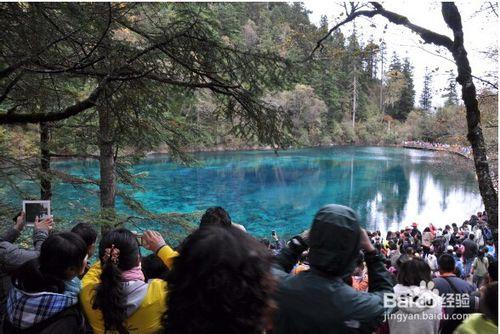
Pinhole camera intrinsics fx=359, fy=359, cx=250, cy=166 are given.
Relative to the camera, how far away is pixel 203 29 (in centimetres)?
279

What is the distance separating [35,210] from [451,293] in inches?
113

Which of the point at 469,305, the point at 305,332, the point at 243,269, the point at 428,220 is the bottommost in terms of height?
the point at 428,220

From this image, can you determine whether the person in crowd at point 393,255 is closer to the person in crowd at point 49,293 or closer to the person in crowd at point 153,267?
the person in crowd at point 153,267

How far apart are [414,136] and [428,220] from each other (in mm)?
36476

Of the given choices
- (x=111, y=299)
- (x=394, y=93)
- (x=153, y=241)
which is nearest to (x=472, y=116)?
(x=153, y=241)

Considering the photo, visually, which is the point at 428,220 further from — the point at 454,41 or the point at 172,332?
the point at 172,332

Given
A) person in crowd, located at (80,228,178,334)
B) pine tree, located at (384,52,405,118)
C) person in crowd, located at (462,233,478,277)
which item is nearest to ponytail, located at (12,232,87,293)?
person in crowd, located at (80,228,178,334)

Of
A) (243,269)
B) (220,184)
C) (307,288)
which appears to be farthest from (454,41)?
(220,184)

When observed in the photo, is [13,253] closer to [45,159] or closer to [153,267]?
[153,267]

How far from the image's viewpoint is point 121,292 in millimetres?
1493

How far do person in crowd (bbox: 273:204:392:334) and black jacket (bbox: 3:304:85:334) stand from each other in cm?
89

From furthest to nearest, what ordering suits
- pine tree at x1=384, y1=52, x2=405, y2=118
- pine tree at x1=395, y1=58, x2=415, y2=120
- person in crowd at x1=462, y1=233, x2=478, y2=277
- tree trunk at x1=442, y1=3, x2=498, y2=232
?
1. pine tree at x1=395, y1=58, x2=415, y2=120
2. pine tree at x1=384, y1=52, x2=405, y2=118
3. person in crowd at x1=462, y1=233, x2=478, y2=277
4. tree trunk at x1=442, y1=3, x2=498, y2=232

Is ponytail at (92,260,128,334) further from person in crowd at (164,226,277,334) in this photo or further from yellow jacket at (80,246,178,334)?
person in crowd at (164,226,277,334)

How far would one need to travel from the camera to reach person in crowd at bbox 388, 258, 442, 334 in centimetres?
205
